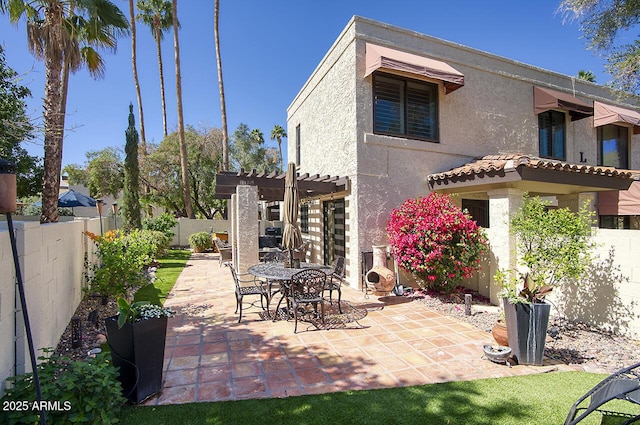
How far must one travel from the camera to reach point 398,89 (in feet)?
32.3

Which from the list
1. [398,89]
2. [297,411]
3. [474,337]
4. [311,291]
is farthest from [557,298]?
[398,89]

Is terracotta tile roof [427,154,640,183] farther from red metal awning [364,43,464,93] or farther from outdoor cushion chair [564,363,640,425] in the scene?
outdoor cushion chair [564,363,640,425]

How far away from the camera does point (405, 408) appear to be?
3574mm

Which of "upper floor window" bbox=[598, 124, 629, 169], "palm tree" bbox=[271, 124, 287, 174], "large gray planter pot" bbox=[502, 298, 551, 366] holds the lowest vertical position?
"large gray planter pot" bbox=[502, 298, 551, 366]

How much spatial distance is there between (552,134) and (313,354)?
1262cm

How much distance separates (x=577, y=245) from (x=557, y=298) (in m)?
1.88

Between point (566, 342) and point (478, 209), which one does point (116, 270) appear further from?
point (478, 209)

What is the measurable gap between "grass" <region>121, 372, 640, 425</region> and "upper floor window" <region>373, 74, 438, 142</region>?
23.8 feet

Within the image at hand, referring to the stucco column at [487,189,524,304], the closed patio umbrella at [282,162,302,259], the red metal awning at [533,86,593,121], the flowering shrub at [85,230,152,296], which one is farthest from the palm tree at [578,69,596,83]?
the flowering shrub at [85,230,152,296]

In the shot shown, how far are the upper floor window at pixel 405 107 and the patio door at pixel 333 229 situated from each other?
2.79 meters

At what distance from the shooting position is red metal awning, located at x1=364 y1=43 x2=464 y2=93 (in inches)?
344

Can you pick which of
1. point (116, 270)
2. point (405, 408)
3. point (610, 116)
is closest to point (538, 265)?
point (405, 408)

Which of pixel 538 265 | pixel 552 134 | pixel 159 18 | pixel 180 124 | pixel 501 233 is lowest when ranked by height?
pixel 538 265

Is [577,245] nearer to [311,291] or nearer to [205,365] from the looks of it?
[311,291]
